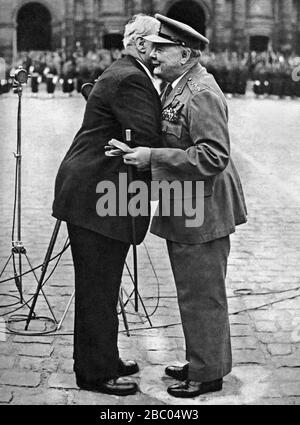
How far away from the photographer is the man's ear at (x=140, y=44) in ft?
13.0

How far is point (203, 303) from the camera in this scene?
13.1ft

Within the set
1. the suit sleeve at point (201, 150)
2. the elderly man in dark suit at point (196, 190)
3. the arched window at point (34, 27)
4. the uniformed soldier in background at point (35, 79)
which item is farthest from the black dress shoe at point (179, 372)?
the arched window at point (34, 27)

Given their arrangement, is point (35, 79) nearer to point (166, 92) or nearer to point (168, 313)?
point (168, 313)

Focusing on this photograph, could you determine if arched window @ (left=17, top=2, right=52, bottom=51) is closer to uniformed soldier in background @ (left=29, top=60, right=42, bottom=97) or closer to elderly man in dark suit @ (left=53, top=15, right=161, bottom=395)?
uniformed soldier in background @ (left=29, top=60, right=42, bottom=97)

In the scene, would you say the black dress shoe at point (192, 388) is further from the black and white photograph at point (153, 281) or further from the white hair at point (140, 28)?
the white hair at point (140, 28)

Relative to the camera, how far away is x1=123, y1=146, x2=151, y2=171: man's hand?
3771 millimetres

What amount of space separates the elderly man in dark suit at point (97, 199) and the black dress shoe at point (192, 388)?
205 mm

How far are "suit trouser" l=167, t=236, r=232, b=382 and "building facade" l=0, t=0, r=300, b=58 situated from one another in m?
40.0

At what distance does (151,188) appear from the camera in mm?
4012

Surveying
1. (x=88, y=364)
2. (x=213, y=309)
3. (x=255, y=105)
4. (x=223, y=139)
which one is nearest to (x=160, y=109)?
(x=223, y=139)

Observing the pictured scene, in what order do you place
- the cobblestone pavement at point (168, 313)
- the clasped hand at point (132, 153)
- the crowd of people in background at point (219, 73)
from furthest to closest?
the crowd of people in background at point (219, 73) → the cobblestone pavement at point (168, 313) → the clasped hand at point (132, 153)

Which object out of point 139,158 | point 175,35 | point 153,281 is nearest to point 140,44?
point 175,35

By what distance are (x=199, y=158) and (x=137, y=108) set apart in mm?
368
